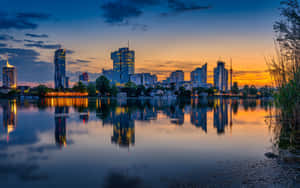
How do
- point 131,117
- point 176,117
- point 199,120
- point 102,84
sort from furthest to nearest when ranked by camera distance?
point 102,84 → point 176,117 → point 131,117 → point 199,120

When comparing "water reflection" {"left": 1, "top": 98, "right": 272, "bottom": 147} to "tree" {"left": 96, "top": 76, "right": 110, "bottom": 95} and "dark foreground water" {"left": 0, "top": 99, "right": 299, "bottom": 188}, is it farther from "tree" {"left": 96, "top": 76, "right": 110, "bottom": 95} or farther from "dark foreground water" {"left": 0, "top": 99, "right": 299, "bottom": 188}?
"tree" {"left": 96, "top": 76, "right": 110, "bottom": 95}

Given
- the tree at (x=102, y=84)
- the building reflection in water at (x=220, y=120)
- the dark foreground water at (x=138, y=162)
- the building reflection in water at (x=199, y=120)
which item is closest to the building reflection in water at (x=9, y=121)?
the dark foreground water at (x=138, y=162)

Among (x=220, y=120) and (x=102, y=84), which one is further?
(x=102, y=84)

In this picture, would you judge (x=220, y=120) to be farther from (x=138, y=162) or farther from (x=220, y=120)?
(x=138, y=162)

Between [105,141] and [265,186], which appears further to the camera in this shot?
[105,141]

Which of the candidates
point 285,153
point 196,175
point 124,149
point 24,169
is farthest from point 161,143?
point 24,169

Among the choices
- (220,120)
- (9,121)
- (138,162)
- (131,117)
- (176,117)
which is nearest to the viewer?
(138,162)

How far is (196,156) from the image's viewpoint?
39.8ft

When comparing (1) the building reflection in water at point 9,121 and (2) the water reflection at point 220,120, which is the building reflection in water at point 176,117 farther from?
(1) the building reflection in water at point 9,121

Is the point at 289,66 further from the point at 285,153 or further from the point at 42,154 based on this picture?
the point at 42,154

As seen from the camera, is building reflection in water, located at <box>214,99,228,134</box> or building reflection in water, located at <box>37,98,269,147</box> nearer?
building reflection in water, located at <box>37,98,269,147</box>

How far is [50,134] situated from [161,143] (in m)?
9.98

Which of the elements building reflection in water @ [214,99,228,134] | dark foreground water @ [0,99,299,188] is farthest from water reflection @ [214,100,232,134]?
dark foreground water @ [0,99,299,188]

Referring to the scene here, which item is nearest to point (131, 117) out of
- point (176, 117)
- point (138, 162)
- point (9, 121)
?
point (176, 117)
